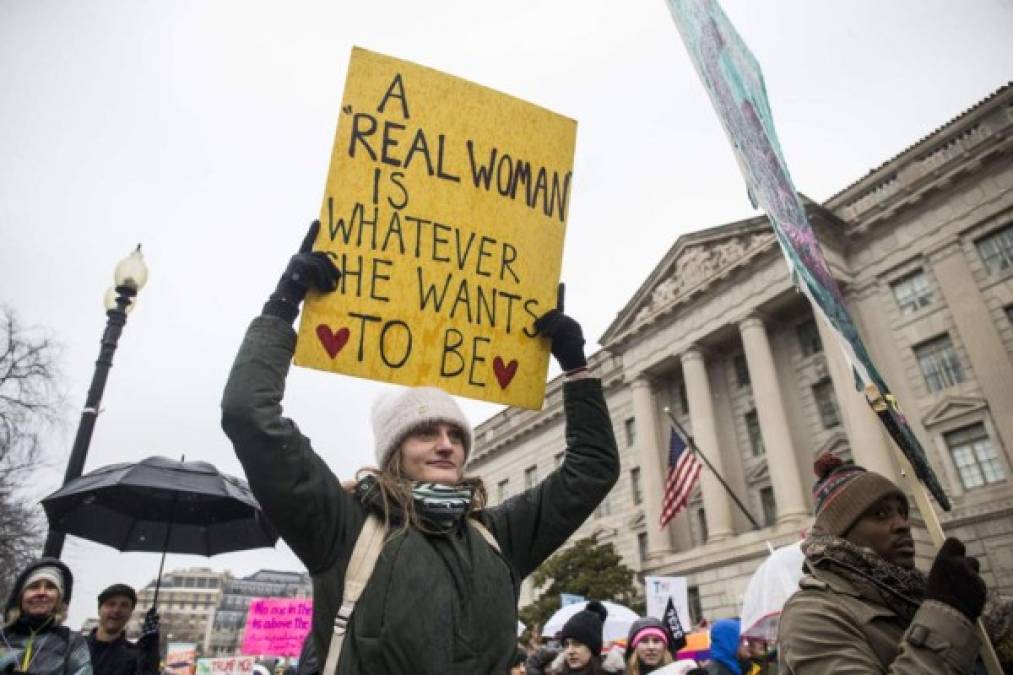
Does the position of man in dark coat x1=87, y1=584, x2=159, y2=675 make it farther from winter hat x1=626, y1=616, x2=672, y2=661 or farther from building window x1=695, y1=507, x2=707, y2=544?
building window x1=695, y1=507, x2=707, y2=544

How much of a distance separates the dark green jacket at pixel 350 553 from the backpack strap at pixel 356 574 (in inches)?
0.8

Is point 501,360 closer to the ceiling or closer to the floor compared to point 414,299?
closer to the floor

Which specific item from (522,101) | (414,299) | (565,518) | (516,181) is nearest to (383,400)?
(414,299)

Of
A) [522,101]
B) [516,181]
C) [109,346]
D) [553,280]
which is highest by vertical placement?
[109,346]

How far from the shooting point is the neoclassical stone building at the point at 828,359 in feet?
63.7

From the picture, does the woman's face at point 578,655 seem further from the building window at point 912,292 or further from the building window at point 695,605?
the building window at point 912,292

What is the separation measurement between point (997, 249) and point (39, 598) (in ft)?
83.2

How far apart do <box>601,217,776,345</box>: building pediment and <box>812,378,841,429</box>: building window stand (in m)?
5.80

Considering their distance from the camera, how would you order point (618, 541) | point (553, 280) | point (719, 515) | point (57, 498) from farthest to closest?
1. point (618, 541)
2. point (719, 515)
3. point (57, 498)
4. point (553, 280)

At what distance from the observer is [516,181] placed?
2633 mm

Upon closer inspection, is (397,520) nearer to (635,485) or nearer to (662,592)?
(662,592)

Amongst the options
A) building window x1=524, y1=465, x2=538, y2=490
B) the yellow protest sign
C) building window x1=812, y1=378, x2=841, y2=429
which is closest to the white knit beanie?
the yellow protest sign

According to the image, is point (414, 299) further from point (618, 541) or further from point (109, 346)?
point (618, 541)

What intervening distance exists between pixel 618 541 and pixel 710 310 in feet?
41.3
